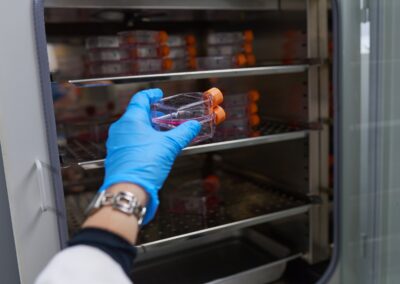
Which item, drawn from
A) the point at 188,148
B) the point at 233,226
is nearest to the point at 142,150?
the point at 188,148

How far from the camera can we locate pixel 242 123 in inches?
63.2

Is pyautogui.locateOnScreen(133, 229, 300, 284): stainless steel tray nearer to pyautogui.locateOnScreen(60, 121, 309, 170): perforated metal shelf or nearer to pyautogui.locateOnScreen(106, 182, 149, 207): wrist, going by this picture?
pyautogui.locateOnScreen(60, 121, 309, 170): perforated metal shelf

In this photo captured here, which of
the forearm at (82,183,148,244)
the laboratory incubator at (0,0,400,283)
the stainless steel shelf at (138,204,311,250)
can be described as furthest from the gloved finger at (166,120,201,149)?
the stainless steel shelf at (138,204,311,250)

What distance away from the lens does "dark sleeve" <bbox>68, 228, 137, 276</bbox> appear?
74 centimetres

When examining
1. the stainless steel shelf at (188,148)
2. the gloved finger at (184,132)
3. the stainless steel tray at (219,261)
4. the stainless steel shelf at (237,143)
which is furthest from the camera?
the stainless steel tray at (219,261)

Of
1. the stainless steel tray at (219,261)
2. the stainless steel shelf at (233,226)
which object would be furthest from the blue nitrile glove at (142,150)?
the stainless steel tray at (219,261)

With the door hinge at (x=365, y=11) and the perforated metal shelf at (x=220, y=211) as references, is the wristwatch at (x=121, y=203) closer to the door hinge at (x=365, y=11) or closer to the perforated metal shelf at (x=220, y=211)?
the perforated metal shelf at (x=220, y=211)

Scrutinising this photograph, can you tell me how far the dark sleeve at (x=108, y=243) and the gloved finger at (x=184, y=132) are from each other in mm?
269

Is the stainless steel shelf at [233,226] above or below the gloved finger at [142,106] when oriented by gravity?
below

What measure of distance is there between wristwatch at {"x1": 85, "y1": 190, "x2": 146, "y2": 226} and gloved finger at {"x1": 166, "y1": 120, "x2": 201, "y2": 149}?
0.19m

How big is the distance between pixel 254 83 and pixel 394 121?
75 cm

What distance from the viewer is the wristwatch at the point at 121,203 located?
78cm

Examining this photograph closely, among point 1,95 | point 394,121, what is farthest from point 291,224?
point 1,95

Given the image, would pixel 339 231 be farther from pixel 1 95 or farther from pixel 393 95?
pixel 1 95
